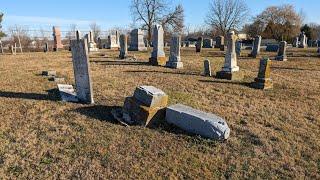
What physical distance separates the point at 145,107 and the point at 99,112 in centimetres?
129

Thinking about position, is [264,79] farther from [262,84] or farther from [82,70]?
[82,70]

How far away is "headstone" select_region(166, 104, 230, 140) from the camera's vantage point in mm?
5719

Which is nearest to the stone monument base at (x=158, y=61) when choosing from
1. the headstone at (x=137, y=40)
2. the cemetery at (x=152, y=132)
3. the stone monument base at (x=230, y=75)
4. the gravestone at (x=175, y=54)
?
the gravestone at (x=175, y=54)

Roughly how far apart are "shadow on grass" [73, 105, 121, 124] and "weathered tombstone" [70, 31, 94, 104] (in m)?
0.44

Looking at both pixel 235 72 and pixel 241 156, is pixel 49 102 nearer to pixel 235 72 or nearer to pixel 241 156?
pixel 241 156

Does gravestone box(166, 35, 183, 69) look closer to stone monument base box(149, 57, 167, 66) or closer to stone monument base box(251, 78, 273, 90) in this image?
stone monument base box(149, 57, 167, 66)

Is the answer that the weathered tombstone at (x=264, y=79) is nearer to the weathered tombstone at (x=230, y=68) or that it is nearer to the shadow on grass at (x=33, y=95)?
the weathered tombstone at (x=230, y=68)

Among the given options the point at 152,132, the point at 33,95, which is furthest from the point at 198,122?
the point at 33,95

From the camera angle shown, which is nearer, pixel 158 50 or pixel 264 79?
pixel 264 79

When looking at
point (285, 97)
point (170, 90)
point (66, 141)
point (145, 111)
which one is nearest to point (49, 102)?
point (66, 141)

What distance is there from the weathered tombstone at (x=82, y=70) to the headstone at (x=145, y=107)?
1.43m

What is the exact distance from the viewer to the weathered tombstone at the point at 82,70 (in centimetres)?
730

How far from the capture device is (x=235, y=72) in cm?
1182

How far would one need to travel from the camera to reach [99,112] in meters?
6.88
